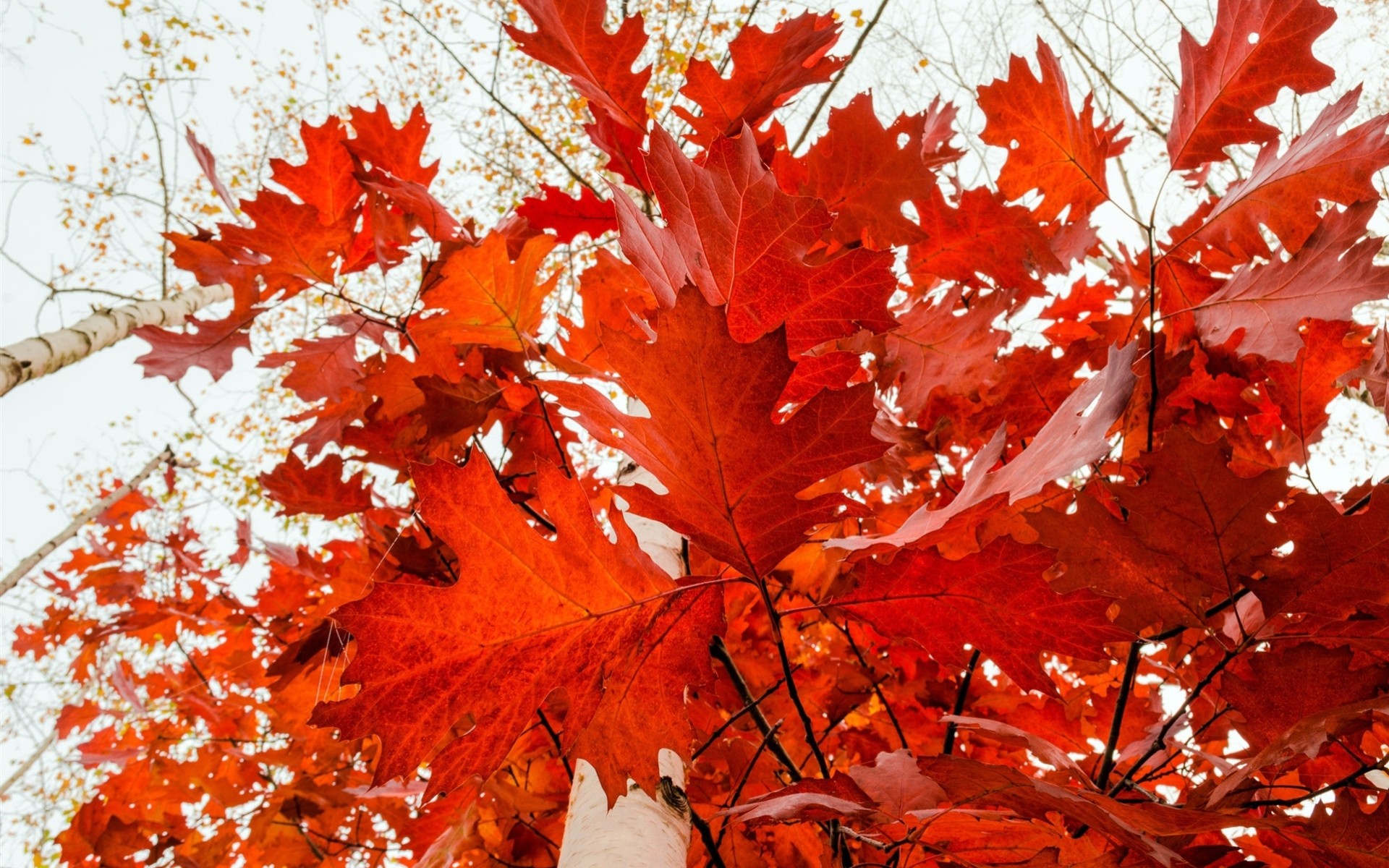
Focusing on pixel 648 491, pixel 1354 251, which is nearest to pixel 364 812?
pixel 648 491

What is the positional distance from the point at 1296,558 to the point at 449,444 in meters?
1.11

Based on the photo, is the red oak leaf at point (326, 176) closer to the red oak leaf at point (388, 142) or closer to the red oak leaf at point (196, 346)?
the red oak leaf at point (388, 142)

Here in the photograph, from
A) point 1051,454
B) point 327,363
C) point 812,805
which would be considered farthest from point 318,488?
point 1051,454

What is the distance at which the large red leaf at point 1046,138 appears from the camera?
1.12 metres

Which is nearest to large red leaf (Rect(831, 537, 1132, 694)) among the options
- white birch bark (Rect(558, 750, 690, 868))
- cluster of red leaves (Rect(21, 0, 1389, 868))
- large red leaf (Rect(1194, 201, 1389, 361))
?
cluster of red leaves (Rect(21, 0, 1389, 868))

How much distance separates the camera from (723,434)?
58cm

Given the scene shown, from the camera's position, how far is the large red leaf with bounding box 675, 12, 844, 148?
3.65 ft

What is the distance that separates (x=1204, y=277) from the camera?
1.18 m

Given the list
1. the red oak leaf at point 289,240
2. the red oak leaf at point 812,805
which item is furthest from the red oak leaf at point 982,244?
the red oak leaf at point 289,240

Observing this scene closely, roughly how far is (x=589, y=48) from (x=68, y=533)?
828cm

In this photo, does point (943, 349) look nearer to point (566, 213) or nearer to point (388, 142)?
point (566, 213)

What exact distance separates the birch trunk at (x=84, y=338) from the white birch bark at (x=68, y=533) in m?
1.30

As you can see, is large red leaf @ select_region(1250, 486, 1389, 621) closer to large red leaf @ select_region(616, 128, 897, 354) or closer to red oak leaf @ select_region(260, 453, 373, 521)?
large red leaf @ select_region(616, 128, 897, 354)

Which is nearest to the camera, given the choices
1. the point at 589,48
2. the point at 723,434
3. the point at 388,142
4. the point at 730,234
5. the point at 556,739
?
the point at 723,434
